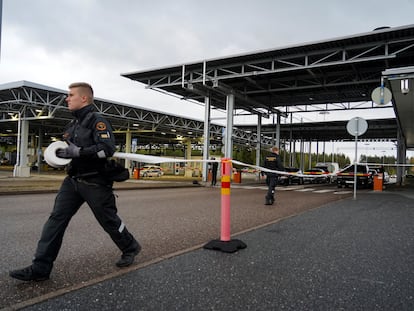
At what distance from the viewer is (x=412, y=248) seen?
471cm

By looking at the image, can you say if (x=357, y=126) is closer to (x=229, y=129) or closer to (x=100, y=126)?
(x=100, y=126)

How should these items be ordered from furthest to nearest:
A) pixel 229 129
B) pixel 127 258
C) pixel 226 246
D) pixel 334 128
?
1. pixel 334 128
2. pixel 229 129
3. pixel 226 246
4. pixel 127 258

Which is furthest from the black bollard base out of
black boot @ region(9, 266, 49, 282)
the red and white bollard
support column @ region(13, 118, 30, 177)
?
support column @ region(13, 118, 30, 177)

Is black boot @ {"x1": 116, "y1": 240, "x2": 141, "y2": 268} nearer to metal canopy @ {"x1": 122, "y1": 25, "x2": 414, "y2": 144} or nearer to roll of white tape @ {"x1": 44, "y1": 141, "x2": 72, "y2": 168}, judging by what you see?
roll of white tape @ {"x1": 44, "y1": 141, "x2": 72, "y2": 168}

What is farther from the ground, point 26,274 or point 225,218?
point 225,218

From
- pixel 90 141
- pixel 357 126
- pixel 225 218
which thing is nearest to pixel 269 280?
pixel 225 218

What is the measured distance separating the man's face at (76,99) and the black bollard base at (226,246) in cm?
237

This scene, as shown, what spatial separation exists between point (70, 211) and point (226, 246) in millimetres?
1991

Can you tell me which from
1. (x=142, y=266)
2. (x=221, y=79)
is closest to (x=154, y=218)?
(x=142, y=266)

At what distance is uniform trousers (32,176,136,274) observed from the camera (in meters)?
3.19

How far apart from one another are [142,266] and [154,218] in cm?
366

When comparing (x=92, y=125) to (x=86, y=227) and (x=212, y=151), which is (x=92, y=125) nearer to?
(x=86, y=227)

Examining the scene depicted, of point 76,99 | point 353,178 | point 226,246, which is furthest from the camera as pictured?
point 353,178

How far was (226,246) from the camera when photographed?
4363mm
